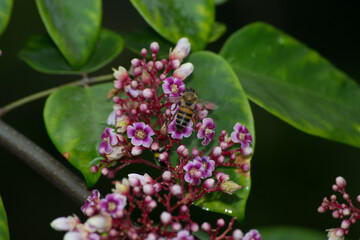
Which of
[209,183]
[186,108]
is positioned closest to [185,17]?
[186,108]

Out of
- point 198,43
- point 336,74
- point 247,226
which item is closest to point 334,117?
point 336,74

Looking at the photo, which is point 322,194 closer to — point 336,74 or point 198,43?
point 336,74

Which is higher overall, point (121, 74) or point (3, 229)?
point (121, 74)

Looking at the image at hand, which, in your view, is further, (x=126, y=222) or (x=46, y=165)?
(x=46, y=165)

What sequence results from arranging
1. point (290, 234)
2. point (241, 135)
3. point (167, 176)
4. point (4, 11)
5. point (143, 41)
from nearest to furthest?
point (167, 176)
point (241, 135)
point (4, 11)
point (143, 41)
point (290, 234)

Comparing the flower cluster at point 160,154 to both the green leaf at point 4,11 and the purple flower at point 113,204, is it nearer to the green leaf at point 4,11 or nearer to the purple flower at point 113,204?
the purple flower at point 113,204

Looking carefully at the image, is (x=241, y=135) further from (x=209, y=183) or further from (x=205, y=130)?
(x=209, y=183)
